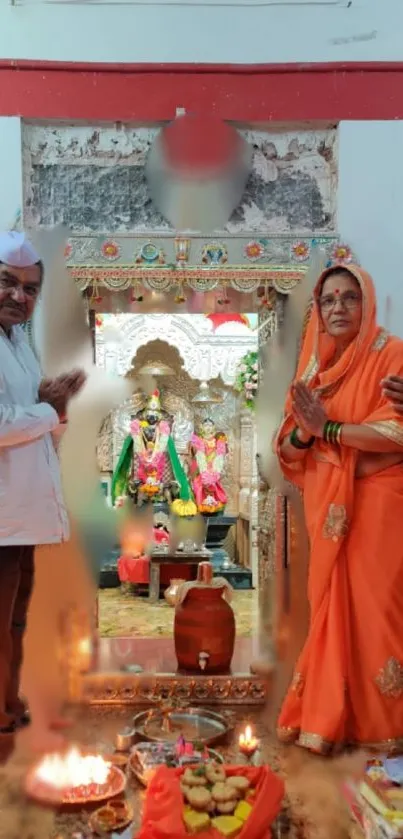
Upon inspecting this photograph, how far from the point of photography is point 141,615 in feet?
13.1

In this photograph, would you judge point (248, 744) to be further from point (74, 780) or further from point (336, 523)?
point (336, 523)

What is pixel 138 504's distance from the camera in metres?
4.41

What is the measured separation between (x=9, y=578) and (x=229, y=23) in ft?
9.09

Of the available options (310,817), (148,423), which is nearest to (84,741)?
(310,817)

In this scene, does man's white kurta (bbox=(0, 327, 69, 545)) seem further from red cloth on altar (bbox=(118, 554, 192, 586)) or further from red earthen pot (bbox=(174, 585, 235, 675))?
red cloth on altar (bbox=(118, 554, 192, 586))

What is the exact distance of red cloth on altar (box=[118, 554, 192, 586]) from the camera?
3.92 metres

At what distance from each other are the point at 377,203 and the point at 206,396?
1.84 meters

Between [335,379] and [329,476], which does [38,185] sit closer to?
[335,379]

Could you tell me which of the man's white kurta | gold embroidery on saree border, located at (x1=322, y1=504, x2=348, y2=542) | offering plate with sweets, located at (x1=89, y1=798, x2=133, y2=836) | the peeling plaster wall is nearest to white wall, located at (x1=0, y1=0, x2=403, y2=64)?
the peeling plaster wall

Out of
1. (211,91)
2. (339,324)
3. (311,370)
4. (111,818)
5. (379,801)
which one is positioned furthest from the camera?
(211,91)

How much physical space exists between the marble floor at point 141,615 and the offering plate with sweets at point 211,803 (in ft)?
4.52

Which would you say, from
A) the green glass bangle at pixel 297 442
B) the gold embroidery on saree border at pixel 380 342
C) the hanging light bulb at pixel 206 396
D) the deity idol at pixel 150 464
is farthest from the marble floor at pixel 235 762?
the hanging light bulb at pixel 206 396

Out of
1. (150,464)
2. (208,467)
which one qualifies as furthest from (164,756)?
(208,467)

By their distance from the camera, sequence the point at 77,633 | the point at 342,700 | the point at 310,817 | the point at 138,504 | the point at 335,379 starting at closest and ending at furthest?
the point at 310,817 → the point at 342,700 → the point at 335,379 → the point at 77,633 → the point at 138,504
